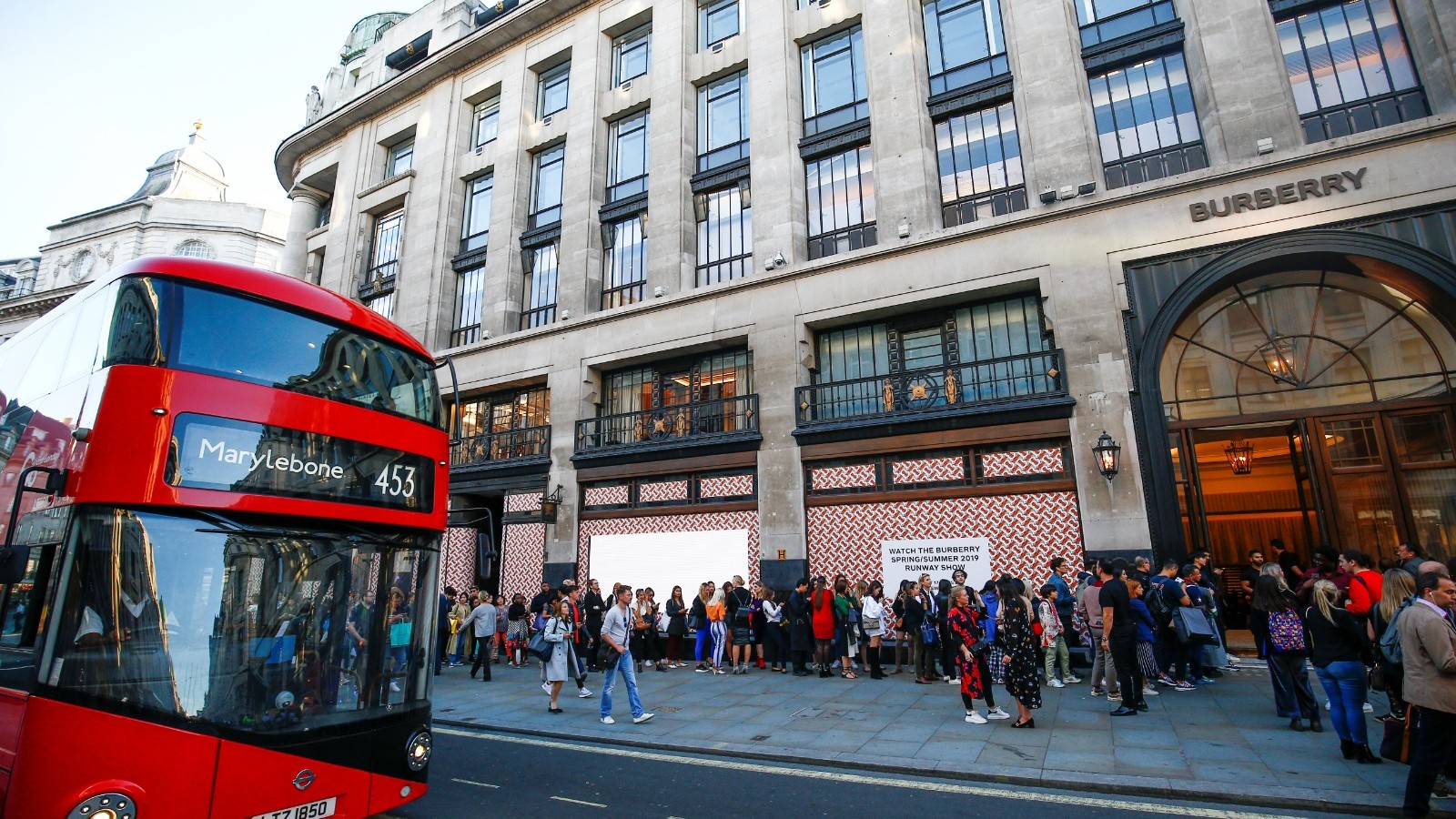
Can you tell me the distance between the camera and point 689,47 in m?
20.3

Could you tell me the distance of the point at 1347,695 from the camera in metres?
6.41

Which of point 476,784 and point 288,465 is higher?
point 288,465

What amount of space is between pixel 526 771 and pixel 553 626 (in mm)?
3133

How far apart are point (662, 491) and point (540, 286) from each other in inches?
338

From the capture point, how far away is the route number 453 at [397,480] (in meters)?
5.50

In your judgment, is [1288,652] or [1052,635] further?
[1052,635]

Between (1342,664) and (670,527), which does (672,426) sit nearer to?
(670,527)

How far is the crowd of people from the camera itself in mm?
5874

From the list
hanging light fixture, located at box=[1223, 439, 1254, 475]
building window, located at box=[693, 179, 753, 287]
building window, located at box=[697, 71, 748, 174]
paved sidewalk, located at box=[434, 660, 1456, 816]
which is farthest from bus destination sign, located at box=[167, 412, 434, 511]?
hanging light fixture, located at box=[1223, 439, 1254, 475]

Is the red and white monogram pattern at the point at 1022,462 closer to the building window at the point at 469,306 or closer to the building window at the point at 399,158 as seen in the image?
the building window at the point at 469,306

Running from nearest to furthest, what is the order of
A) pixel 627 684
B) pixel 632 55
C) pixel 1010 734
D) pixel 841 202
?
pixel 1010 734, pixel 627 684, pixel 841 202, pixel 632 55

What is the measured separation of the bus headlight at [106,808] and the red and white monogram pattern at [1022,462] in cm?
1336

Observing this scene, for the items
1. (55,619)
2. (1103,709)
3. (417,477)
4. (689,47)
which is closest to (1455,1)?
(1103,709)

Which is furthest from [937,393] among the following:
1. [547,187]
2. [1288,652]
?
[547,187]
